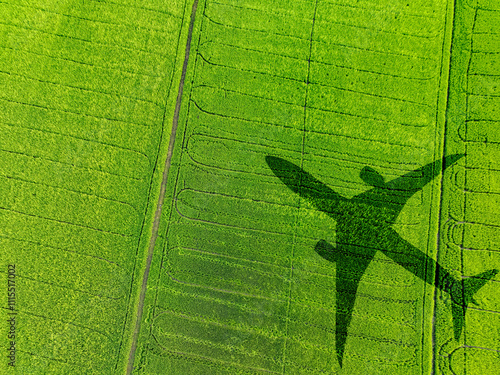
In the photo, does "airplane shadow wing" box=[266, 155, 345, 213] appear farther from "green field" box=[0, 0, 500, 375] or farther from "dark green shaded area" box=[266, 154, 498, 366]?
"green field" box=[0, 0, 500, 375]

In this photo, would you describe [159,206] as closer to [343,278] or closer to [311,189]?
[311,189]

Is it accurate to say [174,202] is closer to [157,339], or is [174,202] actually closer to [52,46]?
[157,339]

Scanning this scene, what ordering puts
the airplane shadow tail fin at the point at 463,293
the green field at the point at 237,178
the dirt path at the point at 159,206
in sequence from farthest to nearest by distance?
the dirt path at the point at 159,206 < the green field at the point at 237,178 < the airplane shadow tail fin at the point at 463,293

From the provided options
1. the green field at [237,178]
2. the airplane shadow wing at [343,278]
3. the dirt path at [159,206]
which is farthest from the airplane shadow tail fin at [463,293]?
the dirt path at [159,206]

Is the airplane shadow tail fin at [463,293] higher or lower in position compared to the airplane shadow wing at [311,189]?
lower

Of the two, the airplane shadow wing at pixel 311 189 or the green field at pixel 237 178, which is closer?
the green field at pixel 237 178

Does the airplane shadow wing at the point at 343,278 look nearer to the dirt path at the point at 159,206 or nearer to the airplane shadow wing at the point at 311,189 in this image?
the airplane shadow wing at the point at 311,189

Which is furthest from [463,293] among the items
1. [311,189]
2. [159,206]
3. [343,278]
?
[159,206]

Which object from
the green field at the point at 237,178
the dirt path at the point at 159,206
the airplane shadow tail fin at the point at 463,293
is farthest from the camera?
the dirt path at the point at 159,206
